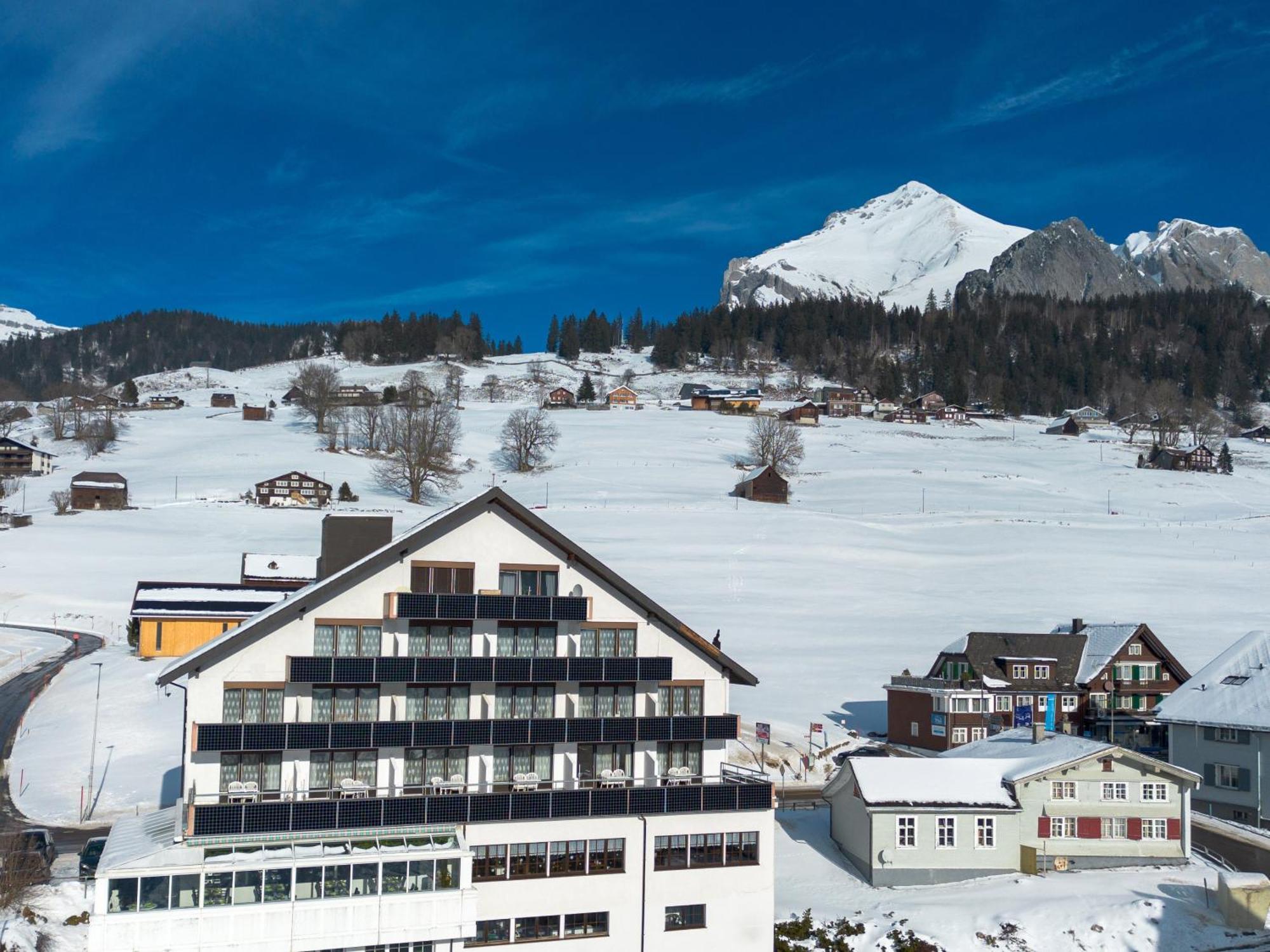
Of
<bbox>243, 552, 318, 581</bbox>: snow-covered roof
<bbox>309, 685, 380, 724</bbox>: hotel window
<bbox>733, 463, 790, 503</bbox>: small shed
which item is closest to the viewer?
<bbox>309, 685, 380, 724</bbox>: hotel window

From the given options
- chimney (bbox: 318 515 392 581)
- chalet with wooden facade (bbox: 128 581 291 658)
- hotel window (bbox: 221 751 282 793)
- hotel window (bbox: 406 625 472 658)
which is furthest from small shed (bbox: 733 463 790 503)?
hotel window (bbox: 221 751 282 793)

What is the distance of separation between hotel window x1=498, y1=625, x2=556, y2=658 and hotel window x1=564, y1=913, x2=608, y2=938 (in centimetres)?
684

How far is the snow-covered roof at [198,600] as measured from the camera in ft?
205

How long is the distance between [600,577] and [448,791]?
717cm

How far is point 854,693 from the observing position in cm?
6166

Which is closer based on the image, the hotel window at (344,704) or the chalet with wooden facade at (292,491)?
the hotel window at (344,704)

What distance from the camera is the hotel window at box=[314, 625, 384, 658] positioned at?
2844cm

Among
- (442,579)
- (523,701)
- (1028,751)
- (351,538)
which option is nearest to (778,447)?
(1028,751)

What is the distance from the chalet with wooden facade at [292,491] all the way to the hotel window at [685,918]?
96575 millimetres

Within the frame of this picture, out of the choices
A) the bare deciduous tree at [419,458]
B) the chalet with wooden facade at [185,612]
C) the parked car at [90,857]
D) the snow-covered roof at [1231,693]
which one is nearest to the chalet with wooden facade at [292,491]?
the bare deciduous tree at [419,458]

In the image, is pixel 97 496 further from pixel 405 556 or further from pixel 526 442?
pixel 405 556

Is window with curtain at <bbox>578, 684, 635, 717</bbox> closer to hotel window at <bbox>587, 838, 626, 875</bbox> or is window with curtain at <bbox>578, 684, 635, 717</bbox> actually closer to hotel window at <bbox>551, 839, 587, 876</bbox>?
hotel window at <bbox>587, 838, 626, 875</bbox>

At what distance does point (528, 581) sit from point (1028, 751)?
2381cm

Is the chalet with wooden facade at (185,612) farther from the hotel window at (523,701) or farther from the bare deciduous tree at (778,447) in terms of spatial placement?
the bare deciduous tree at (778,447)
